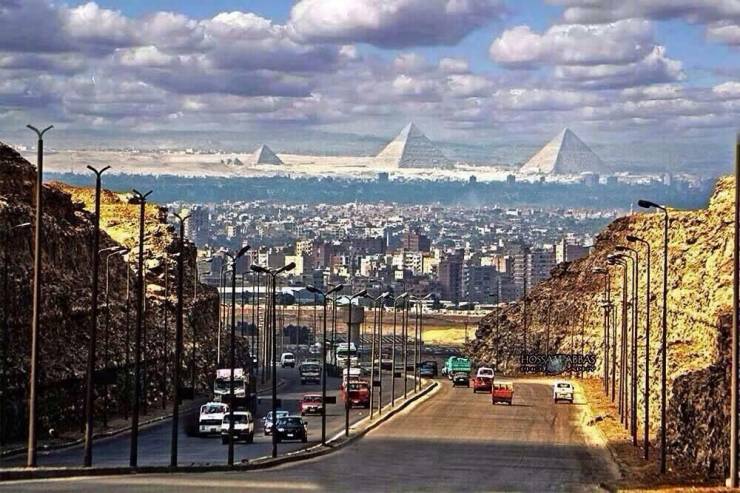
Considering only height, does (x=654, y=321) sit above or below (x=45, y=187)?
below

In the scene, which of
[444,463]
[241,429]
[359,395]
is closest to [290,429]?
[241,429]

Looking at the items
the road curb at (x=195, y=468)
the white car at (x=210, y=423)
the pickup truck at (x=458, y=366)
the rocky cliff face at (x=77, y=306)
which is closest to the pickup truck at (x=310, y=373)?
the rocky cliff face at (x=77, y=306)

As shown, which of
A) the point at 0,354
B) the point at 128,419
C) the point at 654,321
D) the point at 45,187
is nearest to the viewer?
the point at 0,354

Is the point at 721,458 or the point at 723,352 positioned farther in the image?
the point at 723,352

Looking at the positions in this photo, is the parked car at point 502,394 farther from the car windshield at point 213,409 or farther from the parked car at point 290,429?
the parked car at point 290,429

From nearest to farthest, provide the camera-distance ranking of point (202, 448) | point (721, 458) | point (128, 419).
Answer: point (721, 458) → point (202, 448) → point (128, 419)

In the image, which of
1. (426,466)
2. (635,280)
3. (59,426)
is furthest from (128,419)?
(426,466)

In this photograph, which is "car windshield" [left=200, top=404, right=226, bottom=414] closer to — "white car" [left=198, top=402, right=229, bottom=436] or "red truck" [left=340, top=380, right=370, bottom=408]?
"white car" [left=198, top=402, right=229, bottom=436]

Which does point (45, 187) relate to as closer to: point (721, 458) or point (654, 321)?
point (654, 321)
